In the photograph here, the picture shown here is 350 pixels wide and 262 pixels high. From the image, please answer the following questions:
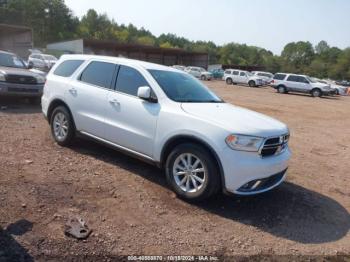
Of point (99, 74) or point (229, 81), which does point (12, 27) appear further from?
point (99, 74)

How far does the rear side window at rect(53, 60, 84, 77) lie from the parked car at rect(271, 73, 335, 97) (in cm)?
2834

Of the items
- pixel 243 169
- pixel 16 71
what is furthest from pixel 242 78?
pixel 243 169

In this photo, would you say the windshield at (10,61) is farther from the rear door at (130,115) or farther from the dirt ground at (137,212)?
the rear door at (130,115)

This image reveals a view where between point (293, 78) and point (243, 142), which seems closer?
point (243, 142)

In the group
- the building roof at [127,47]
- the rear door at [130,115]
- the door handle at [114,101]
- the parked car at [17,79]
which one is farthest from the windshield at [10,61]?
the building roof at [127,47]

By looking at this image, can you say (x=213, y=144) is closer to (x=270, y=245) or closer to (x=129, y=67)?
(x=270, y=245)

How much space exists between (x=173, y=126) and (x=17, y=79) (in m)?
7.61

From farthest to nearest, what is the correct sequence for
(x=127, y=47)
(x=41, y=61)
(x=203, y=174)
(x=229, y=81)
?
(x=127, y=47), (x=229, y=81), (x=41, y=61), (x=203, y=174)

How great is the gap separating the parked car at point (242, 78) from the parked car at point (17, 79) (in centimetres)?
3165

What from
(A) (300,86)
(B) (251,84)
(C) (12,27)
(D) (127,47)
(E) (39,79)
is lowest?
(B) (251,84)

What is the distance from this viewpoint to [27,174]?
5.37 metres

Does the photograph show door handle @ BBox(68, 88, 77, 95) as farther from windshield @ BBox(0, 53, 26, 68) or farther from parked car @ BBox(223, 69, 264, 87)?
parked car @ BBox(223, 69, 264, 87)

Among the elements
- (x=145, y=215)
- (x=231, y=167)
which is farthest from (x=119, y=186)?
(x=231, y=167)

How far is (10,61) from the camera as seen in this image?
39.0ft
